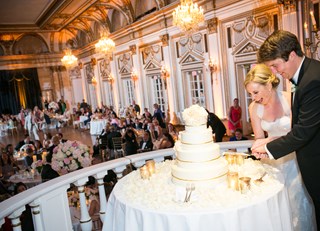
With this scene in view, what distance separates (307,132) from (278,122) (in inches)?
31.3

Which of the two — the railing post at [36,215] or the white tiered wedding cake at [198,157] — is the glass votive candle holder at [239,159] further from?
the railing post at [36,215]

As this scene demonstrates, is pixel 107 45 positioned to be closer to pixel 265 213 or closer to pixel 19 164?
pixel 19 164

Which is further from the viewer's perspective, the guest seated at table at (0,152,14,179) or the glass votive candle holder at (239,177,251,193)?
the guest seated at table at (0,152,14,179)

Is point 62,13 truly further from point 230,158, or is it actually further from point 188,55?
point 230,158

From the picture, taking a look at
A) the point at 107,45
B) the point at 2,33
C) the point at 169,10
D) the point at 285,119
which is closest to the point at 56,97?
the point at 2,33

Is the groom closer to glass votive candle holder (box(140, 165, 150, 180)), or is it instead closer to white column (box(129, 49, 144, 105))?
glass votive candle holder (box(140, 165, 150, 180))

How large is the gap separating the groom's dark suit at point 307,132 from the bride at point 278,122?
28 cm

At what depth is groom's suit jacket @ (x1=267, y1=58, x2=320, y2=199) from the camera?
196cm

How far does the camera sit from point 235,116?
10445mm

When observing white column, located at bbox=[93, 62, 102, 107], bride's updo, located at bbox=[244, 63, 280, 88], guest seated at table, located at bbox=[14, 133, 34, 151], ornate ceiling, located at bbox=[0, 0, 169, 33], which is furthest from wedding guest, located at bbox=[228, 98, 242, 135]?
white column, located at bbox=[93, 62, 102, 107]

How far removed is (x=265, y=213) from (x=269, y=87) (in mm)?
1123

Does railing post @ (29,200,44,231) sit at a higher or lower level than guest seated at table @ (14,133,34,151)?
higher

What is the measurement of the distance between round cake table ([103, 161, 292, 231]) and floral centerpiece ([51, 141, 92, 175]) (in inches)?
112

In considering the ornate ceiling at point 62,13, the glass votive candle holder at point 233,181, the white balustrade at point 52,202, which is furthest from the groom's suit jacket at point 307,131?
the ornate ceiling at point 62,13
